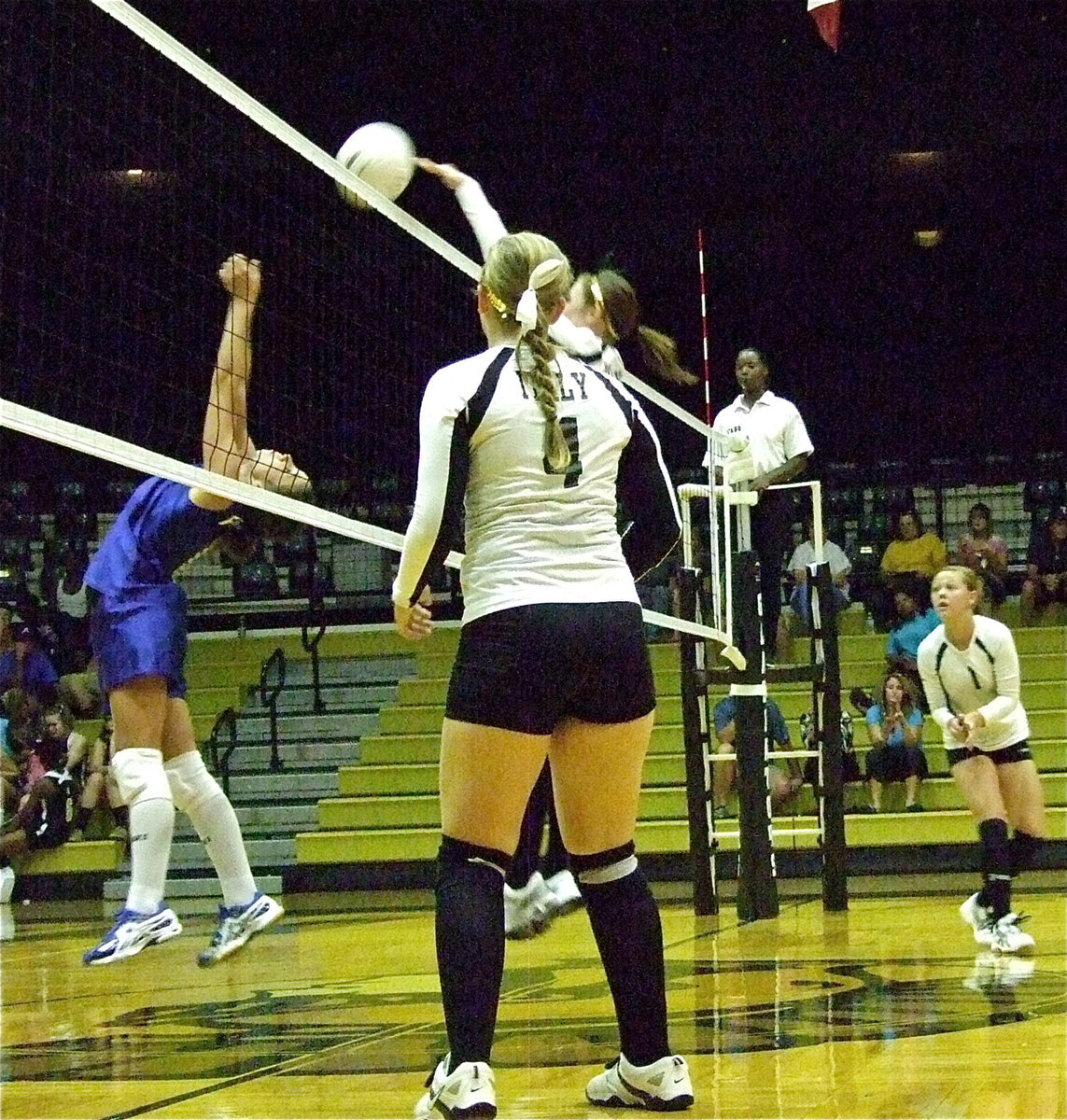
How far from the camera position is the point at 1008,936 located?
6234 millimetres

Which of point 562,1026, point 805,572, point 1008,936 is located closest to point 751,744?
point 1008,936

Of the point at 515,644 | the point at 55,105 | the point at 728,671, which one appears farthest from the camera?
the point at 55,105

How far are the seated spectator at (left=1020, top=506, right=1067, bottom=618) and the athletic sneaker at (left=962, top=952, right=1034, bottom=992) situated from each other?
882 cm

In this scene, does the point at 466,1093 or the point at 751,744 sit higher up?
the point at 751,744

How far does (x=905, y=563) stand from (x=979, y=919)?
8.40m

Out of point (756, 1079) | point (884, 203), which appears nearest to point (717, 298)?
point (884, 203)

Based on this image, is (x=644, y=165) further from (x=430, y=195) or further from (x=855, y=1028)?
(x=855, y=1028)

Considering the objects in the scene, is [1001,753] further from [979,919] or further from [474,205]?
[474,205]

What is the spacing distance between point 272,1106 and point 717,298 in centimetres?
1470

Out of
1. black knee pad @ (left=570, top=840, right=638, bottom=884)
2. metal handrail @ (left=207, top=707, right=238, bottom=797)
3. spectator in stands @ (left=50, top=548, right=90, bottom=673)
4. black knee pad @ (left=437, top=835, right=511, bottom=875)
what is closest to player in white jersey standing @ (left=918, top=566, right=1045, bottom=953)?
black knee pad @ (left=570, top=840, right=638, bottom=884)

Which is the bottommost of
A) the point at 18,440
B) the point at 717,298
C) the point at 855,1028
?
the point at 855,1028

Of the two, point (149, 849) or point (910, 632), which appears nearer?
point (149, 849)

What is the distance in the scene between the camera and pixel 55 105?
559 inches

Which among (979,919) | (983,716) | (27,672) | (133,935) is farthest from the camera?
(27,672)
